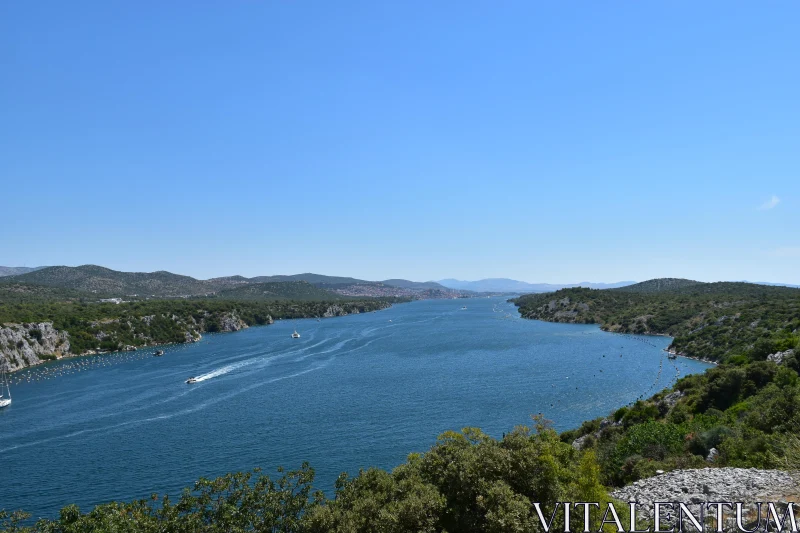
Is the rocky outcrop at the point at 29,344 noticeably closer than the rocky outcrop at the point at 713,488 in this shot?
No

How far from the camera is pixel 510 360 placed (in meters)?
85.1

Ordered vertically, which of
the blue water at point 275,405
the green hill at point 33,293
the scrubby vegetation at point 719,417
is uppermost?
the green hill at point 33,293

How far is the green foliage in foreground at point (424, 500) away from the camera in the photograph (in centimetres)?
1416

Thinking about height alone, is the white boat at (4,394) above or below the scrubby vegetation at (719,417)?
below

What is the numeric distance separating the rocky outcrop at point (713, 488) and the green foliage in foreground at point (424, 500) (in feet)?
9.59

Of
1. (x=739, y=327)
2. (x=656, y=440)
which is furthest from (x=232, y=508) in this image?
(x=739, y=327)

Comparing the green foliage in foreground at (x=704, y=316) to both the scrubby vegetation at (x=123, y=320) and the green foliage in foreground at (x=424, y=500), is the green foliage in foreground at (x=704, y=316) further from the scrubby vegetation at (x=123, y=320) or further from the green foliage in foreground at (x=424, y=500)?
the scrubby vegetation at (x=123, y=320)

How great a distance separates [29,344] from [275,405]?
69.3 m

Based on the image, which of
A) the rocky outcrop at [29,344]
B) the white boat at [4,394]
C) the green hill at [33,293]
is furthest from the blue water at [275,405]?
the green hill at [33,293]

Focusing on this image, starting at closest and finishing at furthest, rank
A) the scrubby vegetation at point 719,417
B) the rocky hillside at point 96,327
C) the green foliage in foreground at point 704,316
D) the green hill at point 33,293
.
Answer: the scrubby vegetation at point 719,417 → the green foliage in foreground at point 704,316 → the rocky hillside at point 96,327 → the green hill at point 33,293

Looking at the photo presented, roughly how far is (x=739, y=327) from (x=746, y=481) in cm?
8899

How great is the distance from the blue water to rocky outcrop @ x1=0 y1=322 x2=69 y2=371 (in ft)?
16.9

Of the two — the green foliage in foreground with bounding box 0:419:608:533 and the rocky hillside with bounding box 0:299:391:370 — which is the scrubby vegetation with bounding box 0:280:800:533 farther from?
the rocky hillside with bounding box 0:299:391:370

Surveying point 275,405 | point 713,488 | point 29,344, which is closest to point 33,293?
point 29,344
